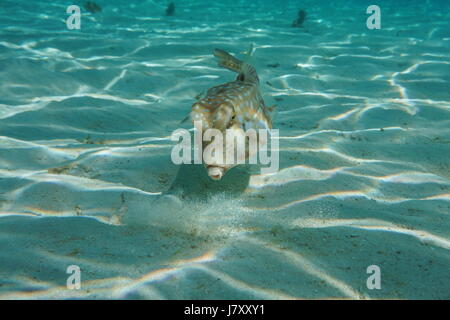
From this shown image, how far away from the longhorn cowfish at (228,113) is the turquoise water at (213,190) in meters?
0.61

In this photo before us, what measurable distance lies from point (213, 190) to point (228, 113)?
0.94 m

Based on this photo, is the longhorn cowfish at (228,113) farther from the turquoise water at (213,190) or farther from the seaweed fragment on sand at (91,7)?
the seaweed fragment on sand at (91,7)

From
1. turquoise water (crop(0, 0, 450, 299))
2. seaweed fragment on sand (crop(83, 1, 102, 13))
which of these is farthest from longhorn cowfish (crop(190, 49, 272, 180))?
seaweed fragment on sand (crop(83, 1, 102, 13))

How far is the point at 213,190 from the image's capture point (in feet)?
10.7

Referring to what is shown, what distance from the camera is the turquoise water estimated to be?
7.45 ft

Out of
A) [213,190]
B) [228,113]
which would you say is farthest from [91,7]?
[228,113]

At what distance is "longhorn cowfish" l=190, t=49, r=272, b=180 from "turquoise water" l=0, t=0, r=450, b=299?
0.61 m

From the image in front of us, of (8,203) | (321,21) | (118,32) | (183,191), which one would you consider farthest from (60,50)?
(321,21)

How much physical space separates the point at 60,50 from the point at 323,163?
831 centimetres

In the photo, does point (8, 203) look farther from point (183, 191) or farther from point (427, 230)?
point (427, 230)

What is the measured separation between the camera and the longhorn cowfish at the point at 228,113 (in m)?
2.60

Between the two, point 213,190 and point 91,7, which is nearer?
point 213,190

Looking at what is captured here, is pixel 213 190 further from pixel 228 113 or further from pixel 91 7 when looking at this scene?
pixel 91 7

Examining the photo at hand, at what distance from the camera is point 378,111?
18.3 feet
